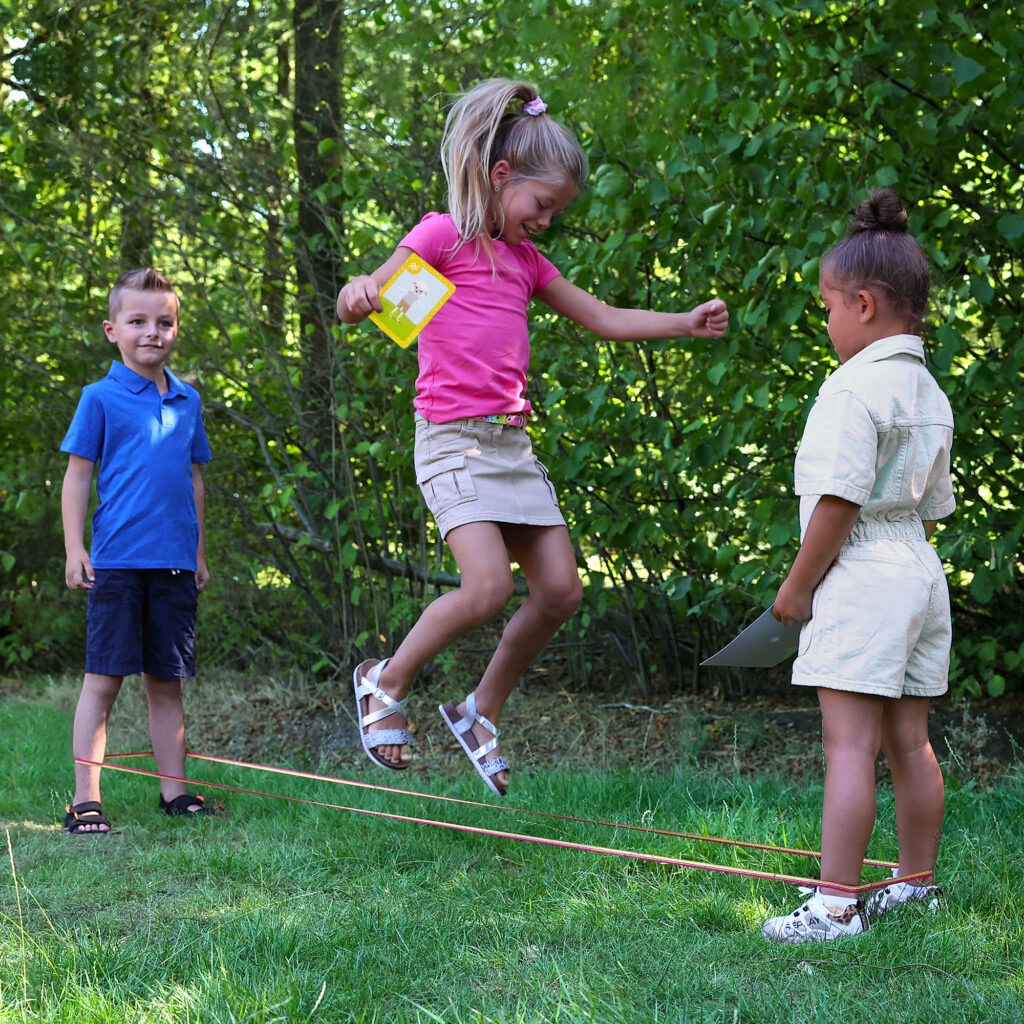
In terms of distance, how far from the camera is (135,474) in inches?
159

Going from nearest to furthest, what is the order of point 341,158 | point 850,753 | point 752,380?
1. point 850,753
2. point 752,380
3. point 341,158

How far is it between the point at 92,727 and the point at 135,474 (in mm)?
903

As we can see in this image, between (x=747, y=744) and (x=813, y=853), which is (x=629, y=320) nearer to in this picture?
(x=813, y=853)

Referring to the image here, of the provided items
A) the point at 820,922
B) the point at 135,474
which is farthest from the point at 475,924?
the point at 135,474

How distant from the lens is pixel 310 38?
225 inches

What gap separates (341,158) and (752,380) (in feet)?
8.35

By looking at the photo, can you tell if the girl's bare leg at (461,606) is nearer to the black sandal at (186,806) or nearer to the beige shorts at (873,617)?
the beige shorts at (873,617)

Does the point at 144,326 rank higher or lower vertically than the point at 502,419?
higher

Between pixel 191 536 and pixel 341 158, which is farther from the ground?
pixel 341 158

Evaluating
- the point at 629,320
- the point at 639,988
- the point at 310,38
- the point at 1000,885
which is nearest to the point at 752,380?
the point at 629,320

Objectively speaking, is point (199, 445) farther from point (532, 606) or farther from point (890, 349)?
point (890, 349)

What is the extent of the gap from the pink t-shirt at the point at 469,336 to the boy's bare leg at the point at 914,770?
51.3 inches

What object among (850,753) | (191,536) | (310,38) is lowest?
(850,753)

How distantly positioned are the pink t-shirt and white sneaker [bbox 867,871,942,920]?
156cm
